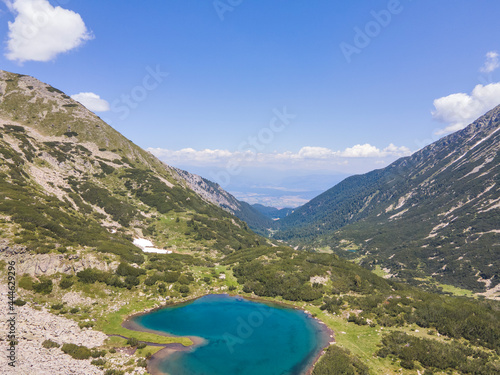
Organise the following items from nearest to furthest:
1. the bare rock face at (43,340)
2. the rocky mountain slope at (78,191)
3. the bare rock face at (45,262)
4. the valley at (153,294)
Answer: the bare rock face at (43,340) < the valley at (153,294) < the bare rock face at (45,262) < the rocky mountain slope at (78,191)

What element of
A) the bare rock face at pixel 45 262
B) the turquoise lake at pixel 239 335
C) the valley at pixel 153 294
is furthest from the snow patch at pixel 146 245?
the turquoise lake at pixel 239 335

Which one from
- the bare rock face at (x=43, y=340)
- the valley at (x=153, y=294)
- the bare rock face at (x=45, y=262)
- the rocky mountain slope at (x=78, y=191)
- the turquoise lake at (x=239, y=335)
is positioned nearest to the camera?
the bare rock face at (x=43, y=340)

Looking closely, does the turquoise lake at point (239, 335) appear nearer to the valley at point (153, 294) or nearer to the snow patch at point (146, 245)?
the valley at point (153, 294)

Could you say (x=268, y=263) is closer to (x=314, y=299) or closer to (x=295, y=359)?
(x=314, y=299)

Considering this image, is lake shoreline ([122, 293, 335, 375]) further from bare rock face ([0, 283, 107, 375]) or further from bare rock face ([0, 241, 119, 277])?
bare rock face ([0, 241, 119, 277])

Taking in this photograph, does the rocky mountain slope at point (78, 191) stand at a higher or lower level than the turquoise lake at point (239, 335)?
higher

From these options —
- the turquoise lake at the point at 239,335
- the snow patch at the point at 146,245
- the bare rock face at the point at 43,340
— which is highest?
the snow patch at the point at 146,245

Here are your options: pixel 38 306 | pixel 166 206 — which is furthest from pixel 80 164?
pixel 38 306

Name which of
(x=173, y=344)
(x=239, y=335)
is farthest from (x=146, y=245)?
(x=239, y=335)

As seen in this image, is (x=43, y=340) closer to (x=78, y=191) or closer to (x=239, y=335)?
(x=239, y=335)
